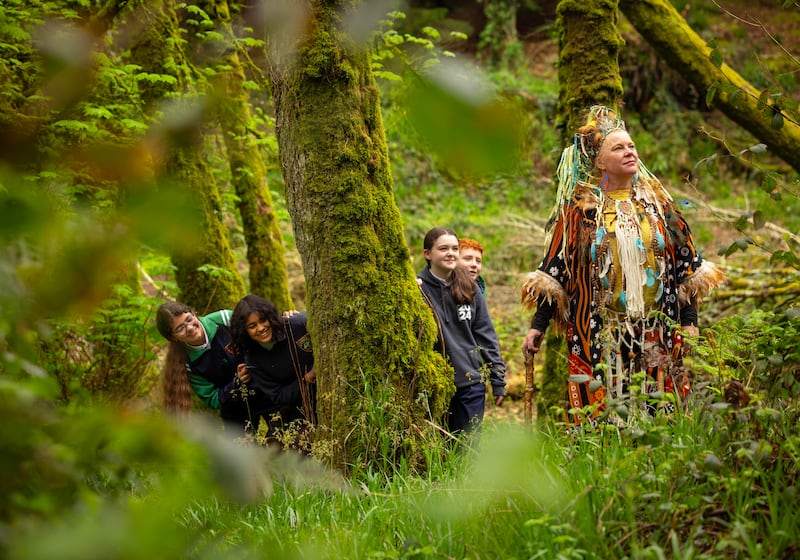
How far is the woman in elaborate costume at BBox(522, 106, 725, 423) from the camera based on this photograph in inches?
158

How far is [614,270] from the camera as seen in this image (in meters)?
4.03

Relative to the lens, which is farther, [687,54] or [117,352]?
[117,352]

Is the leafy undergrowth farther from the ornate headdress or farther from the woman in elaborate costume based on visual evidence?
the ornate headdress

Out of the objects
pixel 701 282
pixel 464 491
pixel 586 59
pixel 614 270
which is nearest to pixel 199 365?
pixel 614 270

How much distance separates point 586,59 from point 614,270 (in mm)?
1760

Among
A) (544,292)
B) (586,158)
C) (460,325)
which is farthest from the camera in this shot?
(460,325)

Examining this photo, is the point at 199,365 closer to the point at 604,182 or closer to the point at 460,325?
the point at 460,325

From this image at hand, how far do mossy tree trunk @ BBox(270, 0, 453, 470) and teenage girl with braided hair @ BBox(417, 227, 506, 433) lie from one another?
54cm

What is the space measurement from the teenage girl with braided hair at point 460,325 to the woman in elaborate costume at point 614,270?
1.72 feet

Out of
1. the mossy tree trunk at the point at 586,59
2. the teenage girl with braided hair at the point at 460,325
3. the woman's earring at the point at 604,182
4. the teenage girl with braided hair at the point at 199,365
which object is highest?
the mossy tree trunk at the point at 586,59

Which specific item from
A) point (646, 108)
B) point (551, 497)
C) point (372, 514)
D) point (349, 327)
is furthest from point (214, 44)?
point (646, 108)

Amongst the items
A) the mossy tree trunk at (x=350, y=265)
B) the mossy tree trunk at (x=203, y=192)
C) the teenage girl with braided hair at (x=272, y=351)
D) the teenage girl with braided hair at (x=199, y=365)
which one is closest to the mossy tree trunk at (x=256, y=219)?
the mossy tree trunk at (x=203, y=192)

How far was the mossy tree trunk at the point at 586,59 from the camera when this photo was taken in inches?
198

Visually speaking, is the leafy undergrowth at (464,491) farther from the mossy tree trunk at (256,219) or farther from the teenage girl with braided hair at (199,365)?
the mossy tree trunk at (256,219)
